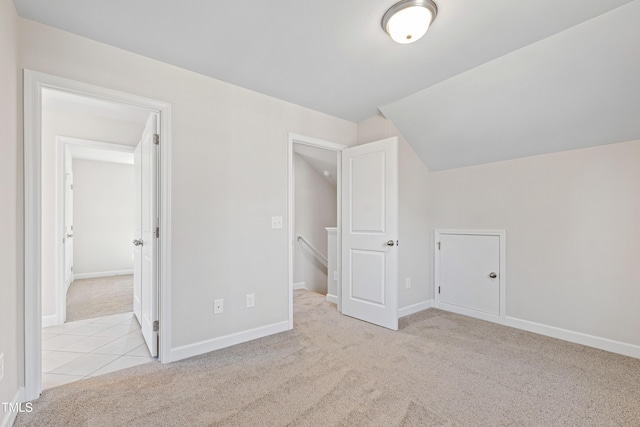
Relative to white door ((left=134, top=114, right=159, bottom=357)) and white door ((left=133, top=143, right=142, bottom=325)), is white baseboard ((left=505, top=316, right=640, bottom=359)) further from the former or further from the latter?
white door ((left=133, top=143, right=142, bottom=325))

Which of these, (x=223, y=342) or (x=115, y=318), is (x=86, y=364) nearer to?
(x=223, y=342)

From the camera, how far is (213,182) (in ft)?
7.80

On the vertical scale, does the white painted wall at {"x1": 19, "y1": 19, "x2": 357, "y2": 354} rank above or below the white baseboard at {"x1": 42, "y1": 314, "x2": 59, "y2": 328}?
above

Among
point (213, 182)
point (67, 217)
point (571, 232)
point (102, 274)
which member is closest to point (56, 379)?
point (213, 182)

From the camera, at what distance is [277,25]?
69.4 inches

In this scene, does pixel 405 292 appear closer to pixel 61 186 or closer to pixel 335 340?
pixel 335 340

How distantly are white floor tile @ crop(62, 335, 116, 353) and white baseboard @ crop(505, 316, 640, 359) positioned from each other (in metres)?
3.79

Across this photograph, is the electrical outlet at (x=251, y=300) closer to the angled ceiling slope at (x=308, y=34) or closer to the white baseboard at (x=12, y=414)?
the white baseboard at (x=12, y=414)

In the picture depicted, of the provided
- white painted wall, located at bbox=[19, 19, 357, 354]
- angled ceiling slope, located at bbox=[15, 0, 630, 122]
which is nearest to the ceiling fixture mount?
angled ceiling slope, located at bbox=[15, 0, 630, 122]

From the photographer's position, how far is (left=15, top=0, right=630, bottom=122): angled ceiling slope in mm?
1607

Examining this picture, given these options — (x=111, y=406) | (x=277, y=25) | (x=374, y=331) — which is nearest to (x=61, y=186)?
(x=111, y=406)

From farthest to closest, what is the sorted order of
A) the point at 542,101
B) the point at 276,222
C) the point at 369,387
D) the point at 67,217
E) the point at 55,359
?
the point at 67,217 → the point at 276,222 → the point at 542,101 → the point at 55,359 → the point at 369,387

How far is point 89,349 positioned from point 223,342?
111cm

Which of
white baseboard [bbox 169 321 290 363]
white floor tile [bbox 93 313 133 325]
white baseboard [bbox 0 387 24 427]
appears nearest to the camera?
white baseboard [bbox 0 387 24 427]
